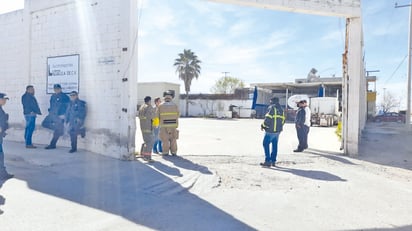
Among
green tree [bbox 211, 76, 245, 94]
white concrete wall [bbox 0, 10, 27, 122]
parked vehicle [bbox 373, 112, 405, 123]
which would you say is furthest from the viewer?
green tree [bbox 211, 76, 245, 94]

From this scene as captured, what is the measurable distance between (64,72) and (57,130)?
168 centimetres

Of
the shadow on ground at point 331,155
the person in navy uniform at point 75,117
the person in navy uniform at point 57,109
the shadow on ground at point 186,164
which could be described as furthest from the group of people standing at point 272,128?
the person in navy uniform at point 57,109

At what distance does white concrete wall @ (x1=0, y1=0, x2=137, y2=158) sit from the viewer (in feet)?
24.0

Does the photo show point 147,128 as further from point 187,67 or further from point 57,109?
point 187,67

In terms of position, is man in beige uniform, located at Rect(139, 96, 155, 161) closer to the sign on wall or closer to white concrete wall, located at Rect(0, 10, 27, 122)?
the sign on wall

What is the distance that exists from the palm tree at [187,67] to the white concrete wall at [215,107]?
2125 millimetres

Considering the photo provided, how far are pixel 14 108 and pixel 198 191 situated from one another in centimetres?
789

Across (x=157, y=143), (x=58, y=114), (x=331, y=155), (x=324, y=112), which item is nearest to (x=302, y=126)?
(x=331, y=155)

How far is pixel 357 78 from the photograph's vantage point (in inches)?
367

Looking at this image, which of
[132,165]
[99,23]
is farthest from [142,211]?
[99,23]

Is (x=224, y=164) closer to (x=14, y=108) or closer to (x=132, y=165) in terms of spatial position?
(x=132, y=165)

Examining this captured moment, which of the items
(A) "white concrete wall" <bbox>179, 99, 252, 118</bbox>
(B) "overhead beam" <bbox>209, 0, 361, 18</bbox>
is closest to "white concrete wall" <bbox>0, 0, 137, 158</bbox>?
(B) "overhead beam" <bbox>209, 0, 361, 18</bbox>

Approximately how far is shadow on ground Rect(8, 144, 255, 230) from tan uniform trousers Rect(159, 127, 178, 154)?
3.10 feet

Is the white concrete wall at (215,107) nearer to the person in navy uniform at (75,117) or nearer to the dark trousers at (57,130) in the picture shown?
the dark trousers at (57,130)
